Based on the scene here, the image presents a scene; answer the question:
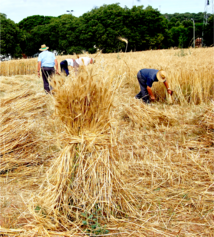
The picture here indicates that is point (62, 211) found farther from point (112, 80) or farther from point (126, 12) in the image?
point (126, 12)

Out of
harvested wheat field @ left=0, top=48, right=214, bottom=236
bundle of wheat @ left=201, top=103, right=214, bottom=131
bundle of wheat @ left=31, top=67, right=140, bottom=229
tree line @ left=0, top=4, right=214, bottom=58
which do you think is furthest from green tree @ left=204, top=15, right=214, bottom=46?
bundle of wheat @ left=31, top=67, right=140, bottom=229

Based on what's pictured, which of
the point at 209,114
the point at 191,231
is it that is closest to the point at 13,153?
the point at 191,231

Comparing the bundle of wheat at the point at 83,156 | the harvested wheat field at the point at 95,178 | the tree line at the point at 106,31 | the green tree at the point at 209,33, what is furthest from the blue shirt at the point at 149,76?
the green tree at the point at 209,33

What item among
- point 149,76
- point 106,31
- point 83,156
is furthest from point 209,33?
point 83,156

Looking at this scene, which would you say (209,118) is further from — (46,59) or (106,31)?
(106,31)

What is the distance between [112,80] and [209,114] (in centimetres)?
216

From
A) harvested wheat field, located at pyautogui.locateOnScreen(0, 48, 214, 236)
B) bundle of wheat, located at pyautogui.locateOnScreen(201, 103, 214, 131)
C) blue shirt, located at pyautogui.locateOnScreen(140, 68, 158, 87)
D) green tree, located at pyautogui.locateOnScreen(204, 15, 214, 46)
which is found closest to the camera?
harvested wheat field, located at pyautogui.locateOnScreen(0, 48, 214, 236)

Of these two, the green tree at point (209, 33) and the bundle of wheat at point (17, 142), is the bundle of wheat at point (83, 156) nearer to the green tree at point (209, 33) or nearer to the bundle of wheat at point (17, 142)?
the bundle of wheat at point (17, 142)

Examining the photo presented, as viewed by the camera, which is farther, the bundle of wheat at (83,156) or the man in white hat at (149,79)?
the man in white hat at (149,79)

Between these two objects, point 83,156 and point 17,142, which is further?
point 17,142

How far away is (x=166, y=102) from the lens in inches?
222

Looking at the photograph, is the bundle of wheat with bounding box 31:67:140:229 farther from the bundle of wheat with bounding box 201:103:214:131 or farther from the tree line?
the tree line

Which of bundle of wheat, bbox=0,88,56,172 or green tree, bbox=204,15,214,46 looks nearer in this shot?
bundle of wheat, bbox=0,88,56,172

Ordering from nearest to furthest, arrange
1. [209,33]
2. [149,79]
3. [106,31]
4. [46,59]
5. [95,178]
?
[95,178], [149,79], [46,59], [209,33], [106,31]
